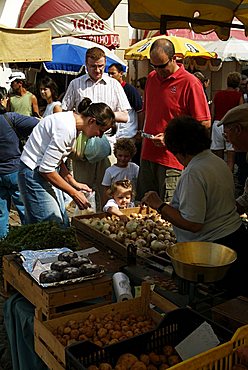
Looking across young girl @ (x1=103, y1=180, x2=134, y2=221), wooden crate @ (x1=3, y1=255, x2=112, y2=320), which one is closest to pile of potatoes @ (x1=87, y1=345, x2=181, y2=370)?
wooden crate @ (x1=3, y1=255, x2=112, y2=320)

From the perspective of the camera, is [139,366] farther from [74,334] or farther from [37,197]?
[37,197]

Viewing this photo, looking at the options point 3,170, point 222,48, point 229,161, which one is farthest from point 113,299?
point 222,48

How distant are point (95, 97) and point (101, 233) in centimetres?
224

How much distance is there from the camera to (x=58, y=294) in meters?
2.37

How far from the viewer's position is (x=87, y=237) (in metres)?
3.65

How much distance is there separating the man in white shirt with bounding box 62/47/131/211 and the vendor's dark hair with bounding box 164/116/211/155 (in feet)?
7.76

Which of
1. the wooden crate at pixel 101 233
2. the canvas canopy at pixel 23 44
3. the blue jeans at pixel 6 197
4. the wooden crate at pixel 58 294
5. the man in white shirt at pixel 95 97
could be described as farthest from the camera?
the canvas canopy at pixel 23 44

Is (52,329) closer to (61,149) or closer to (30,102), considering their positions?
(61,149)

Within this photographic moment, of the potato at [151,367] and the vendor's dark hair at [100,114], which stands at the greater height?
the vendor's dark hair at [100,114]

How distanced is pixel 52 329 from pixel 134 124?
4574 mm

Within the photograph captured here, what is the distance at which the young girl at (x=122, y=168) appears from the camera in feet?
15.6

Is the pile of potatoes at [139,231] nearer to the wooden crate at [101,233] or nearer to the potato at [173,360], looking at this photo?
the wooden crate at [101,233]

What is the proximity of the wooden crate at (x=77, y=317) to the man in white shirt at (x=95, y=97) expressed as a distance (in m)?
2.87

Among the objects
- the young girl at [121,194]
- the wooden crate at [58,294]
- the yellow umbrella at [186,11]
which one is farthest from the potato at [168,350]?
the yellow umbrella at [186,11]
